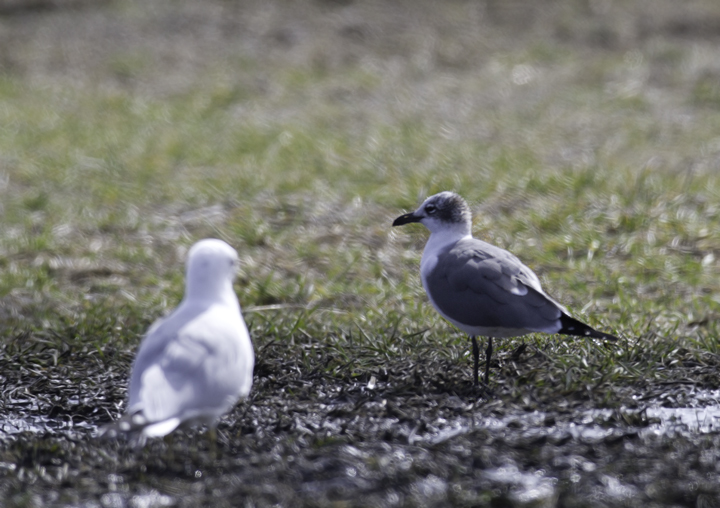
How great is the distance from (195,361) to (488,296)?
53.0 inches

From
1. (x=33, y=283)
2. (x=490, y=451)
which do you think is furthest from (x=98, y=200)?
(x=490, y=451)

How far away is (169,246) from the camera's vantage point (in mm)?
6754

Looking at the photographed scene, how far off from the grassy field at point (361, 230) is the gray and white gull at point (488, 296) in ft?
0.90

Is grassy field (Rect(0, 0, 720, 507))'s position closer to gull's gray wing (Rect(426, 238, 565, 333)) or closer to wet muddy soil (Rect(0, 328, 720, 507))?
wet muddy soil (Rect(0, 328, 720, 507))

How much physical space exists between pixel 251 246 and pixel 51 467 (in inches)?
136

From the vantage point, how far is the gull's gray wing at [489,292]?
3.84 meters

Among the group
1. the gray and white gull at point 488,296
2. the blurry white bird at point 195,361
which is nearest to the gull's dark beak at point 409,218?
the gray and white gull at point 488,296

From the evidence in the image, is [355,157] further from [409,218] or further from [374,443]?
[374,443]

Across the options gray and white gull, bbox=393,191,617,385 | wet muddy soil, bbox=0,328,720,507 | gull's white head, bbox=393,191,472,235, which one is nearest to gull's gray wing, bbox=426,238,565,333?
gray and white gull, bbox=393,191,617,385

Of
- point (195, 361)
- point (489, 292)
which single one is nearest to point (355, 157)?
point (489, 292)

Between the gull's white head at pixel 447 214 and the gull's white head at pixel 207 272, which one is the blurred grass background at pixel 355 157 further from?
the gull's white head at pixel 207 272

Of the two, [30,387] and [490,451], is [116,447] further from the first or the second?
[490,451]

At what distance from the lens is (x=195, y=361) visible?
3.17 m

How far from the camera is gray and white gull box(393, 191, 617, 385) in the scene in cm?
383
